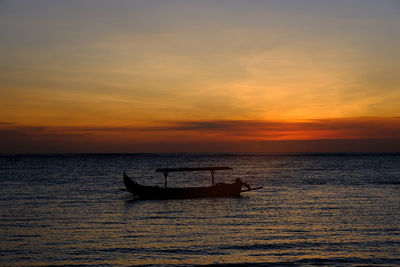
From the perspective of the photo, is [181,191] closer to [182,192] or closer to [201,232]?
[182,192]

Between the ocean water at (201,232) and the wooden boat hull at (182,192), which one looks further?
the wooden boat hull at (182,192)

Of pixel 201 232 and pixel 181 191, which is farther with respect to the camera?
pixel 181 191

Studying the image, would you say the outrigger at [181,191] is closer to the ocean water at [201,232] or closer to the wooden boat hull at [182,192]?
the wooden boat hull at [182,192]

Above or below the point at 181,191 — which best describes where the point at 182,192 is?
below

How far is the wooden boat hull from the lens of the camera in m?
45.9

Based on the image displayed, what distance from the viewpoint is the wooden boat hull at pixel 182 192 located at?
45.9 metres

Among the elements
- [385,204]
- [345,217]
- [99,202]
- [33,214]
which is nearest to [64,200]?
[99,202]

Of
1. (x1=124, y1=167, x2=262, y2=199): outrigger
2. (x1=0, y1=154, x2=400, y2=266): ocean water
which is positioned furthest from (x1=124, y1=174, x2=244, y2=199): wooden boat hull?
(x1=0, y1=154, x2=400, y2=266): ocean water

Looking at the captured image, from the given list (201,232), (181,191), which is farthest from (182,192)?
(201,232)

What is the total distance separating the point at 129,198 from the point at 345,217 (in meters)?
23.9

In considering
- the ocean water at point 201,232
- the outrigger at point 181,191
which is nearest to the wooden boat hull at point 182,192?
the outrigger at point 181,191

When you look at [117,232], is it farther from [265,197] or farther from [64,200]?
[265,197]

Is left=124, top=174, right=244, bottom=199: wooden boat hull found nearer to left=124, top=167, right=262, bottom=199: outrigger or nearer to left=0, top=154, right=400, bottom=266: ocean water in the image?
left=124, top=167, right=262, bottom=199: outrigger

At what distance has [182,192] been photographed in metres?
46.3
